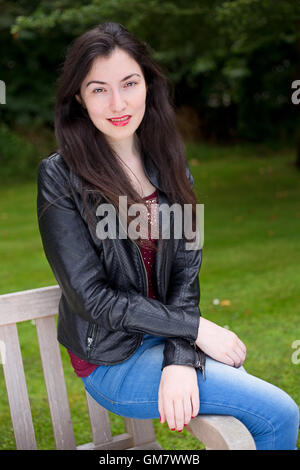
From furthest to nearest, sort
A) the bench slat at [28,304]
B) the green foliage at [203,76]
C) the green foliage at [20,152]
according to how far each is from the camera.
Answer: the green foliage at [20,152] → the green foliage at [203,76] → the bench slat at [28,304]

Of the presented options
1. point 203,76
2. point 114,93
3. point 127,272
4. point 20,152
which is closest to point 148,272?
point 127,272

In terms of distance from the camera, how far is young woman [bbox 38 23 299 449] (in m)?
1.89

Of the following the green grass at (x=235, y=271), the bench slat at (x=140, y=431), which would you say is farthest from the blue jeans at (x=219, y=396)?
the green grass at (x=235, y=271)

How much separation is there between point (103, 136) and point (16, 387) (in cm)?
94

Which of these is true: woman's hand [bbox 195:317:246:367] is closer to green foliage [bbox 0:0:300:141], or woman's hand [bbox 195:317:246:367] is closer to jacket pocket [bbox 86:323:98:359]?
jacket pocket [bbox 86:323:98:359]

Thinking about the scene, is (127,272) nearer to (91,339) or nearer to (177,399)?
(91,339)

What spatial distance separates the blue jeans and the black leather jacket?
5 centimetres

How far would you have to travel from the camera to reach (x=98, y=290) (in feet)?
6.54

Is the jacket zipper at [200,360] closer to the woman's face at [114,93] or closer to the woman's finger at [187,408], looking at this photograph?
the woman's finger at [187,408]

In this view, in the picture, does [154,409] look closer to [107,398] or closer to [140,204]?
[107,398]

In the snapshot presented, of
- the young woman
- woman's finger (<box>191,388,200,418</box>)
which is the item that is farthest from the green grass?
woman's finger (<box>191,388,200,418</box>)

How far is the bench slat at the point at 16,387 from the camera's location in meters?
2.24

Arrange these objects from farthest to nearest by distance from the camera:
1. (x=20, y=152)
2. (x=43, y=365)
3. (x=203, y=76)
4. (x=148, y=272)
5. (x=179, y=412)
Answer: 1. (x=203, y=76)
2. (x=20, y=152)
3. (x=43, y=365)
4. (x=148, y=272)
5. (x=179, y=412)
